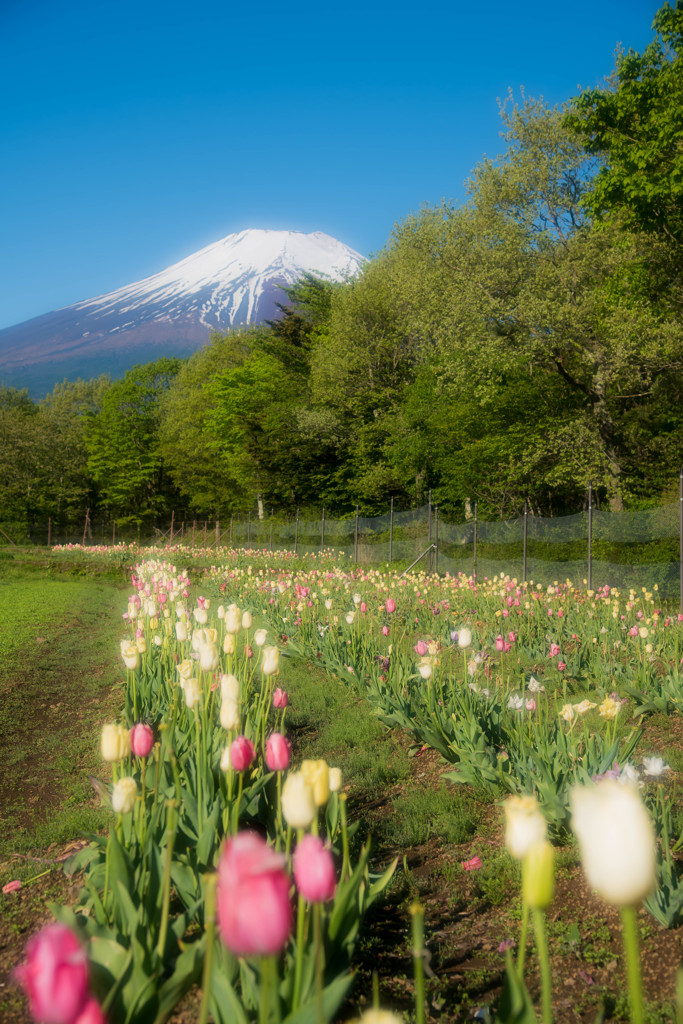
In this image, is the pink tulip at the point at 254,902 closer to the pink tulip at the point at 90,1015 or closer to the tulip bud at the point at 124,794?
the pink tulip at the point at 90,1015

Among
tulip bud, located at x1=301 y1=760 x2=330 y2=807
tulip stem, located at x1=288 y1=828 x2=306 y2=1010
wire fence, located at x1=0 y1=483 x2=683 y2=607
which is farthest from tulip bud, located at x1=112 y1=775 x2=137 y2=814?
wire fence, located at x1=0 y1=483 x2=683 y2=607

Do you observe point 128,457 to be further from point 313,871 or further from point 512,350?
point 313,871

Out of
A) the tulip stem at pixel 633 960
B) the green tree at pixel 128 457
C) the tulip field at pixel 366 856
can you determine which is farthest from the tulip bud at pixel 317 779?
the green tree at pixel 128 457

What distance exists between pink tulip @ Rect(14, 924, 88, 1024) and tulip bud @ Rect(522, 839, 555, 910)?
0.59m

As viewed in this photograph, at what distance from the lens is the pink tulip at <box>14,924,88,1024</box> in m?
0.84

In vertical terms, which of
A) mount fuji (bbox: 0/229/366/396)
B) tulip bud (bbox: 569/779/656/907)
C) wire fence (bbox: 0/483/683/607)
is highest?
mount fuji (bbox: 0/229/366/396)

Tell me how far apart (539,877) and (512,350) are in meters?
18.4

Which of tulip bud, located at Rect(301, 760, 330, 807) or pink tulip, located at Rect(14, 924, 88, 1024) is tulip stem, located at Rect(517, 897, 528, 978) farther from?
pink tulip, located at Rect(14, 924, 88, 1024)

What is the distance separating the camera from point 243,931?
0.82m

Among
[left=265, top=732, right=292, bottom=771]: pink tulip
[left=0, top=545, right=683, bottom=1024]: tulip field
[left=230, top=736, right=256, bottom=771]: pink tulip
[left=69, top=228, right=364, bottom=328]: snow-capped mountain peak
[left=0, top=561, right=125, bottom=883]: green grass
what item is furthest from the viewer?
[left=69, top=228, right=364, bottom=328]: snow-capped mountain peak

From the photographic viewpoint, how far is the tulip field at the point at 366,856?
92cm

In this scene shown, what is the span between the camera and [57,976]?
85 cm

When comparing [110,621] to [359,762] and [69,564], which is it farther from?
[69,564]

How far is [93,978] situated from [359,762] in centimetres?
274
